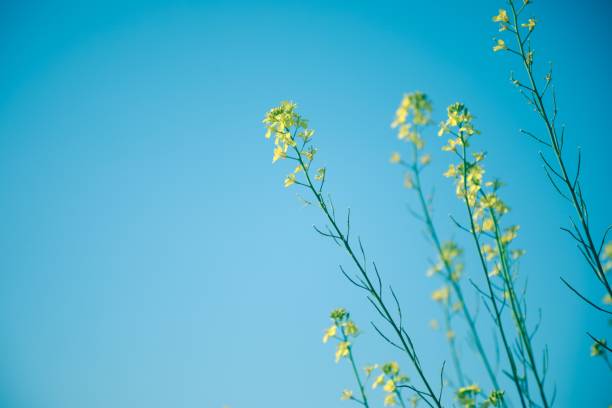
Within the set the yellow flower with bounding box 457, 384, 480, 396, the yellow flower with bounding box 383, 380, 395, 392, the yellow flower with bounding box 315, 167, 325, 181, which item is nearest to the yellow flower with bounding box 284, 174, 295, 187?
the yellow flower with bounding box 315, 167, 325, 181

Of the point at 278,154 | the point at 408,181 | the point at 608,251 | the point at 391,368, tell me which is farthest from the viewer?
the point at 391,368

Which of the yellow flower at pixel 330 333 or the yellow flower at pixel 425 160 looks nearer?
the yellow flower at pixel 425 160

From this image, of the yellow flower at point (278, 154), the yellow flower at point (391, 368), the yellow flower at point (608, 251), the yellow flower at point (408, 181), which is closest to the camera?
the yellow flower at point (408, 181)

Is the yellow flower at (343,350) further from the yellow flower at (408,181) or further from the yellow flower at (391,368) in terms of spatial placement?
the yellow flower at (408,181)

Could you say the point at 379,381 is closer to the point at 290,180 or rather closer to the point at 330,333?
the point at 330,333

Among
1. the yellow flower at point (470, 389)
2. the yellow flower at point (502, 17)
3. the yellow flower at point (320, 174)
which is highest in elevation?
the yellow flower at point (502, 17)

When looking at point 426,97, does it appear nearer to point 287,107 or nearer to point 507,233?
point 287,107

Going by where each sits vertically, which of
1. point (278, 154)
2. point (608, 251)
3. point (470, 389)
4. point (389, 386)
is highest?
point (278, 154)

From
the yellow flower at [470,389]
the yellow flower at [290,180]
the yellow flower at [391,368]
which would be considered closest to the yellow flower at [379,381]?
the yellow flower at [391,368]

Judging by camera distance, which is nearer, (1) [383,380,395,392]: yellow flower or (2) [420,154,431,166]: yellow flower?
(2) [420,154,431,166]: yellow flower

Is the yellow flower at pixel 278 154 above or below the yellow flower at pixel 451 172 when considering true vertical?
above

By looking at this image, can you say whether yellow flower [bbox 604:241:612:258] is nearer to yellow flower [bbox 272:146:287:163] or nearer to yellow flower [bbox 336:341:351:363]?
yellow flower [bbox 336:341:351:363]

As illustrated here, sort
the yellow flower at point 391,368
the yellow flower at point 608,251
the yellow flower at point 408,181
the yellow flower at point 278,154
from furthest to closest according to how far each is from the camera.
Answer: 1. the yellow flower at point 391,368
2. the yellow flower at point 608,251
3. the yellow flower at point 278,154
4. the yellow flower at point 408,181

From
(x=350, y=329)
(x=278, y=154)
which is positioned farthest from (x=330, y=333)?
(x=278, y=154)
